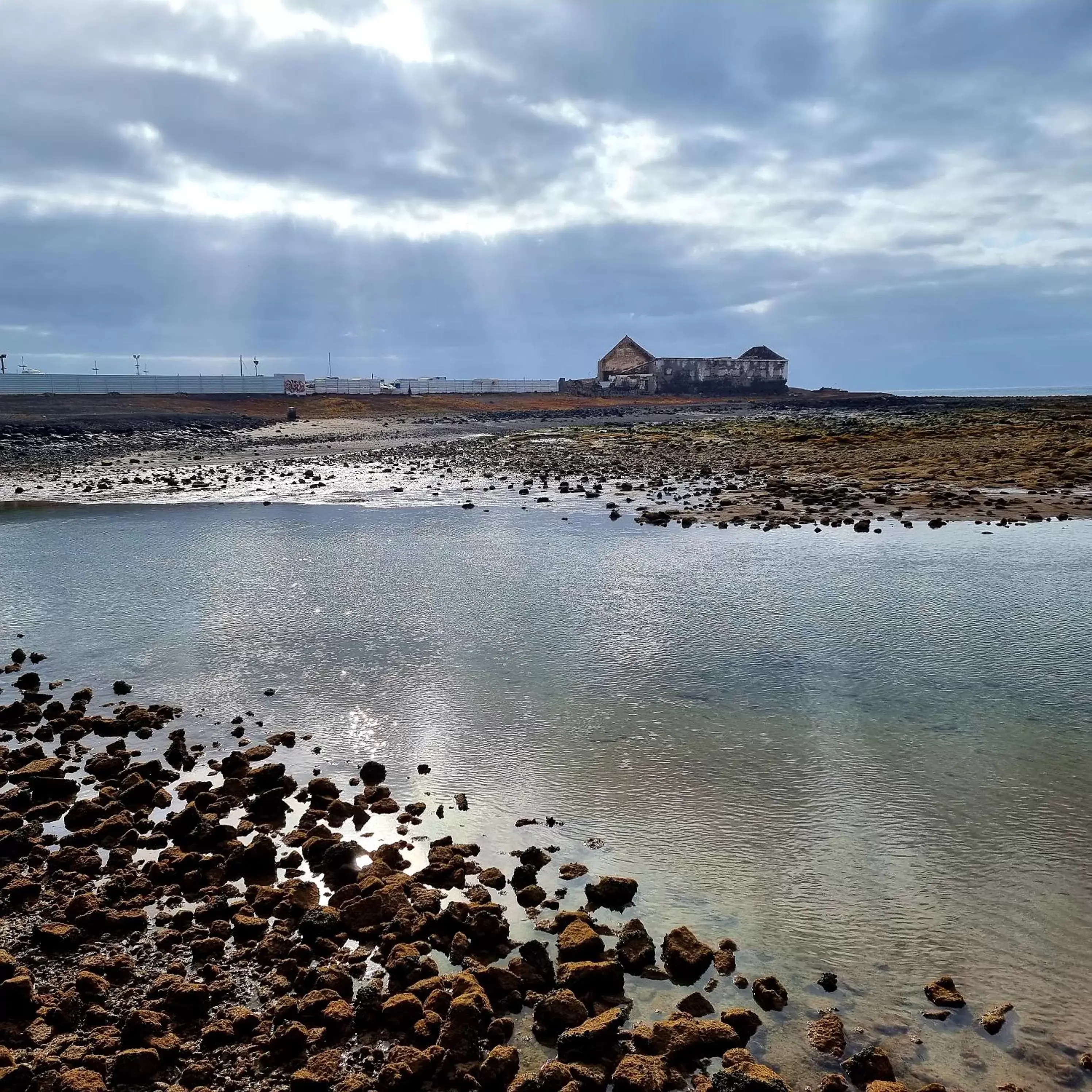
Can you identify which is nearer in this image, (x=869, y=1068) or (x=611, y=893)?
(x=869, y=1068)

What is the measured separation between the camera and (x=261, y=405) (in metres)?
96.2

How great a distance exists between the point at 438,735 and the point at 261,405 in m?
92.3

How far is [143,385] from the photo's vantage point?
10794 centimetres

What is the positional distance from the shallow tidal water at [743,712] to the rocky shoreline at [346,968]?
188 millimetres

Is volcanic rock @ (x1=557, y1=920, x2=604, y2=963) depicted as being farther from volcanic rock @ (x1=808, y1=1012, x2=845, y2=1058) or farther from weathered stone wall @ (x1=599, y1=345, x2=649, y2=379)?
weathered stone wall @ (x1=599, y1=345, x2=649, y2=379)

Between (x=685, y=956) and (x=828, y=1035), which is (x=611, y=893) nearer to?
(x=685, y=956)

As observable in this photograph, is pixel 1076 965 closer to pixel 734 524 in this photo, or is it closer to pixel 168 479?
pixel 734 524

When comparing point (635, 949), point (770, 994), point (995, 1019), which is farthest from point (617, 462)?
point (995, 1019)

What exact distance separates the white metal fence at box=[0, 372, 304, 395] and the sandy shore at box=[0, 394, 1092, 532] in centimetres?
1973

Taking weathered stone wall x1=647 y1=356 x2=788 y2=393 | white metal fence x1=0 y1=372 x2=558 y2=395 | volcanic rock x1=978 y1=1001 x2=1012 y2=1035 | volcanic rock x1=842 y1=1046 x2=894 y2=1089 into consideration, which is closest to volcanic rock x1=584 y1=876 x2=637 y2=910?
volcanic rock x1=842 y1=1046 x2=894 y2=1089

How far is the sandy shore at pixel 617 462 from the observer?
2777cm

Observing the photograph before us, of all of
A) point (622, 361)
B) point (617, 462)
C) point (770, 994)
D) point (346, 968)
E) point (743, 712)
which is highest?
point (622, 361)

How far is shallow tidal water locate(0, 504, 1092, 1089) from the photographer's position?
19.8 feet

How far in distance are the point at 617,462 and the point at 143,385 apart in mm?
83576
